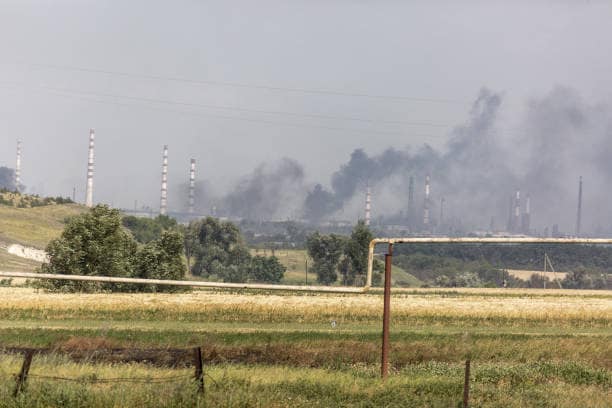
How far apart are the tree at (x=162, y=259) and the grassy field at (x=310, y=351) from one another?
5207 cm

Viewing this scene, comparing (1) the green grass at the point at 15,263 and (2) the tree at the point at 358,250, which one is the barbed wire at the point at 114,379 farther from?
(1) the green grass at the point at 15,263

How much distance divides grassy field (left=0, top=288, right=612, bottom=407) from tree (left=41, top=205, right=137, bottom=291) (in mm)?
35362

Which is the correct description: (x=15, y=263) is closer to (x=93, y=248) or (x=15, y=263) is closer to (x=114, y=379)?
(x=93, y=248)

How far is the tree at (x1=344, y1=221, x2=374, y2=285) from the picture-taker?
171625 mm

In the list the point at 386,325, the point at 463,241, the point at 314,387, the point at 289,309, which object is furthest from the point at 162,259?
the point at 314,387

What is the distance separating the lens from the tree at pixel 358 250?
563 ft

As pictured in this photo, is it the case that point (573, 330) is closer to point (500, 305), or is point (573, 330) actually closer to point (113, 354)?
point (500, 305)

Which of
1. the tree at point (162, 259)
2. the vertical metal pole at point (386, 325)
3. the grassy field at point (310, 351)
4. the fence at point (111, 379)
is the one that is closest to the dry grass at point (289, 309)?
the grassy field at point (310, 351)

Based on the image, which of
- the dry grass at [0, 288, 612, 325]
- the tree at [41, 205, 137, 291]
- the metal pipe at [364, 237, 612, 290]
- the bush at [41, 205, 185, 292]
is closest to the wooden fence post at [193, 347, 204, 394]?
the metal pipe at [364, 237, 612, 290]

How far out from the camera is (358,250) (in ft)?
587

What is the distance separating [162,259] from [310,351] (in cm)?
7723

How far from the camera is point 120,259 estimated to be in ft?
285

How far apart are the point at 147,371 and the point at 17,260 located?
176m

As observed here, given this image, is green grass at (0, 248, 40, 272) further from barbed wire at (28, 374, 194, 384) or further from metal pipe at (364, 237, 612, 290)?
barbed wire at (28, 374, 194, 384)
